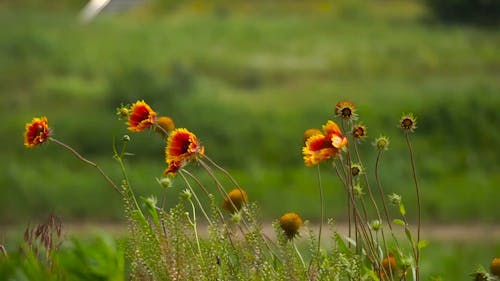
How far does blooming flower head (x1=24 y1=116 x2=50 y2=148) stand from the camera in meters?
1.25

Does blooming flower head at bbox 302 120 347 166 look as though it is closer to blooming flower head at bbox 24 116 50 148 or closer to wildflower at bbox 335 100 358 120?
wildflower at bbox 335 100 358 120

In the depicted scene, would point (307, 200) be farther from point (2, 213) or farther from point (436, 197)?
point (2, 213)

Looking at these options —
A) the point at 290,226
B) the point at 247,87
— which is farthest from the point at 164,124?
the point at 247,87

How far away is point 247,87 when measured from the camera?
830 centimetres

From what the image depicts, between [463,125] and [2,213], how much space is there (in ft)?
11.3

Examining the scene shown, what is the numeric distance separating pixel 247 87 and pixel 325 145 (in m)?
7.16

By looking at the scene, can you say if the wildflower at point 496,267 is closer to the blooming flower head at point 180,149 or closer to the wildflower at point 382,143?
the wildflower at point 382,143

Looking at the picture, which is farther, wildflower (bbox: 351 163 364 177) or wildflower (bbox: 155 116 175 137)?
wildflower (bbox: 155 116 175 137)

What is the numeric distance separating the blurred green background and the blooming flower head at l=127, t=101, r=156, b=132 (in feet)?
19.3

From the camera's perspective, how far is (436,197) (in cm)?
711

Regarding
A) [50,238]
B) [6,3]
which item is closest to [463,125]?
[6,3]

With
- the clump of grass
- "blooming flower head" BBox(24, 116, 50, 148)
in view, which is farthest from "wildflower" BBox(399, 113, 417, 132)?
"blooming flower head" BBox(24, 116, 50, 148)

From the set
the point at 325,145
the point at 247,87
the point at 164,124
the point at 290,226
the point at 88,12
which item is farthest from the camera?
the point at 88,12

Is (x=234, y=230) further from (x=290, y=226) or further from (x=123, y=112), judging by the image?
(x=123, y=112)
